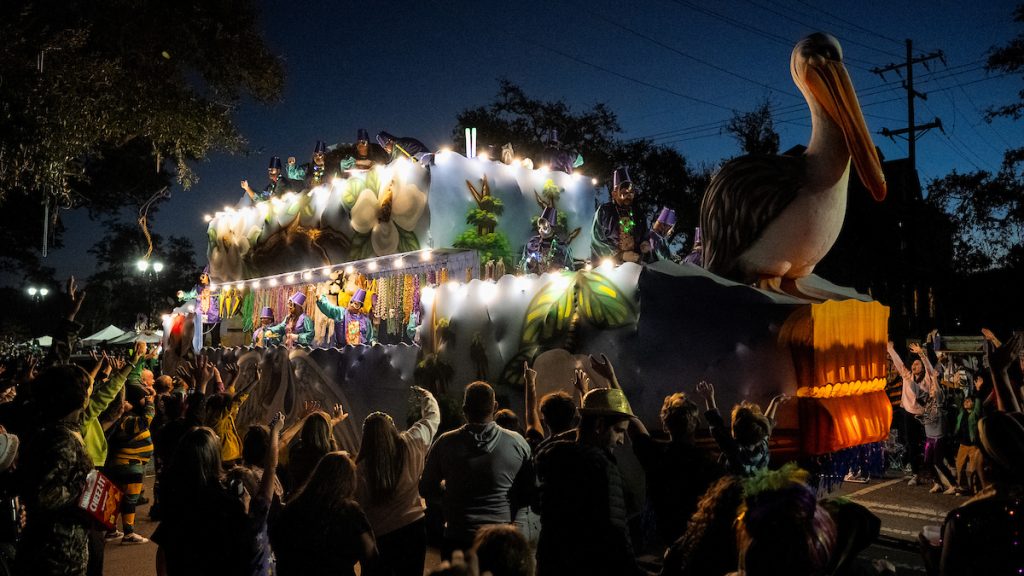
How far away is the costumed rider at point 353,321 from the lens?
489 inches

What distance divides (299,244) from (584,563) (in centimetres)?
1336

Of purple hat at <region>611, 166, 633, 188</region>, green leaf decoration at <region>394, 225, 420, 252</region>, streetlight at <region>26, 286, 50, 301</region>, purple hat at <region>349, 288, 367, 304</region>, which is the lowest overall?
purple hat at <region>349, 288, 367, 304</region>

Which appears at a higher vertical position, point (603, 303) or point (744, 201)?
point (744, 201)

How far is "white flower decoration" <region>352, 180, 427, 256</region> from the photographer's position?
12.4 metres

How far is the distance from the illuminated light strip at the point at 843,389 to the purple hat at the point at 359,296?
8.27 meters

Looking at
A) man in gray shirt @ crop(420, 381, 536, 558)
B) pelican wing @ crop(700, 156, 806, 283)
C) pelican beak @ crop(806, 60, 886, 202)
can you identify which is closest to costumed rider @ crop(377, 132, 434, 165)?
pelican wing @ crop(700, 156, 806, 283)

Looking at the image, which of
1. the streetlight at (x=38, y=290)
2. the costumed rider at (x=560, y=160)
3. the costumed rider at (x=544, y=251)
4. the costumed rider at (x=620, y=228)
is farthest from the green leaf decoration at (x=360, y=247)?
the streetlight at (x=38, y=290)

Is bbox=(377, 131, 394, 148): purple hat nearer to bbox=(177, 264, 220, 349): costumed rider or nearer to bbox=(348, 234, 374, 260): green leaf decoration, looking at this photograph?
bbox=(348, 234, 374, 260): green leaf decoration

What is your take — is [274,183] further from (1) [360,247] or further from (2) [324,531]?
(2) [324,531]

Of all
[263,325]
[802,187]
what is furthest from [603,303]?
[263,325]

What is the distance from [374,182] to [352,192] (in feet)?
2.73

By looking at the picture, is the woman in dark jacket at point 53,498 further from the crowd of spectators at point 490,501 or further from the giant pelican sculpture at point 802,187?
the giant pelican sculpture at point 802,187

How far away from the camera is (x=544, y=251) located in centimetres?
1088

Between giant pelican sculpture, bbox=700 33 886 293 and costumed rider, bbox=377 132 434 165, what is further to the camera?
costumed rider, bbox=377 132 434 165
